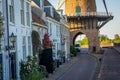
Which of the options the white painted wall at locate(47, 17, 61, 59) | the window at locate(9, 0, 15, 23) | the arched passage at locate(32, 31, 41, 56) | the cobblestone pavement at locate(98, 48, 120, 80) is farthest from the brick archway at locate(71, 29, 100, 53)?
the window at locate(9, 0, 15, 23)

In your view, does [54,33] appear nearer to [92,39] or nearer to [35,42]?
[35,42]

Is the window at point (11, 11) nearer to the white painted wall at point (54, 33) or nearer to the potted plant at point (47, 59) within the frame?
the potted plant at point (47, 59)

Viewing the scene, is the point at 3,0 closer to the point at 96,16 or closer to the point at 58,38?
the point at 58,38

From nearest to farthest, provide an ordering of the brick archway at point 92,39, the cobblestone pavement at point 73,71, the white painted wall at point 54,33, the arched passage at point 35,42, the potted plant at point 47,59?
the arched passage at point 35,42
the cobblestone pavement at point 73,71
the potted plant at point 47,59
the white painted wall at point 54,33
the brick archway at point 92,39

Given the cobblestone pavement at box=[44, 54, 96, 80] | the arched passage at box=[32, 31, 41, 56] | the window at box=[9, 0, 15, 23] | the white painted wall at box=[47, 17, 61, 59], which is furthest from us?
the white painted wall at box=[47, 17, 61, 59]

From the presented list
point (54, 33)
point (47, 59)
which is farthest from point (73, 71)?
point (54, 33)

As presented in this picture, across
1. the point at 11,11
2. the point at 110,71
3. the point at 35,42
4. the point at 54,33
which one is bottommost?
the point at 110,71

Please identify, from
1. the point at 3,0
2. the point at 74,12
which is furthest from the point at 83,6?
the point at 3,0

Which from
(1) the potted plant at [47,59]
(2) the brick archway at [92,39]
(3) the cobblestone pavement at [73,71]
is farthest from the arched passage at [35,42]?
(2) the brick archway at [92,39]

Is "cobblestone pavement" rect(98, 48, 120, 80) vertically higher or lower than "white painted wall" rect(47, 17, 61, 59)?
lower

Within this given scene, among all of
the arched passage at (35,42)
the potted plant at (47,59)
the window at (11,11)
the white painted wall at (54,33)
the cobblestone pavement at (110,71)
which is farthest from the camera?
the white painted wall at (54,33)

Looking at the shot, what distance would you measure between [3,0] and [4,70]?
12.0ft

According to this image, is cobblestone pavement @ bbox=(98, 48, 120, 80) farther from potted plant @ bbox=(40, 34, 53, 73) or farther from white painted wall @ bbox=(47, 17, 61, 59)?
white painted wall @ bbox=(47, 17, 61, 59)

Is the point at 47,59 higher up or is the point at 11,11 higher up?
the point at 11,11
